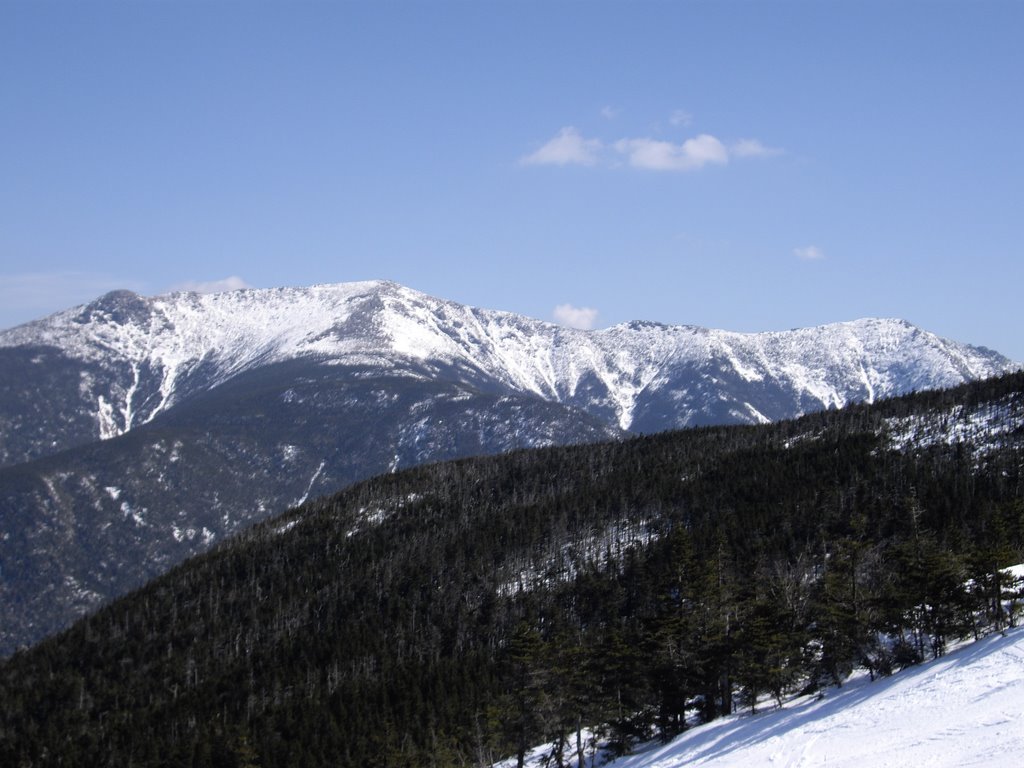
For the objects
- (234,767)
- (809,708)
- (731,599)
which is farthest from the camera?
(234,767)

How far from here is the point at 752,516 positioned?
189750 mm

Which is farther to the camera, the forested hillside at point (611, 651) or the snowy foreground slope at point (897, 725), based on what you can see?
the forested hillside at point (611, 651)

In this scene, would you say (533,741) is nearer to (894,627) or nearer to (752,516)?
(894,627)

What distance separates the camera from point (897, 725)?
5253 centimetres

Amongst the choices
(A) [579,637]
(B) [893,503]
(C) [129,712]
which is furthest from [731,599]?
(C) [129,712]

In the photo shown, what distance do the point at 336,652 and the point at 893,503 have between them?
107924 mm

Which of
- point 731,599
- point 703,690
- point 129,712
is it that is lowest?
point 129,712

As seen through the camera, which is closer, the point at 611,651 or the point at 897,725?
the point at 897,725

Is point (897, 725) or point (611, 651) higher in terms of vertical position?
point (611, 651)

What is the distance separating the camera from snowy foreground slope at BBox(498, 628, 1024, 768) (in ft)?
153

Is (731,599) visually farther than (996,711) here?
Yes

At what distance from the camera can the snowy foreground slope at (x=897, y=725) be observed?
46.7 meters

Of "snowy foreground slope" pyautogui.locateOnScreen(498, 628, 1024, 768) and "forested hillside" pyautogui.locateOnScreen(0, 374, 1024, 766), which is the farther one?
"forested hillside" pyautogui.locateOnScreen(0, 374, 1024, 766)

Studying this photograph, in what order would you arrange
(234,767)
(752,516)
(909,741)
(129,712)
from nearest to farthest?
1. (909,741)
2. (234,767)
3. (129,712)
4. (752,516)
